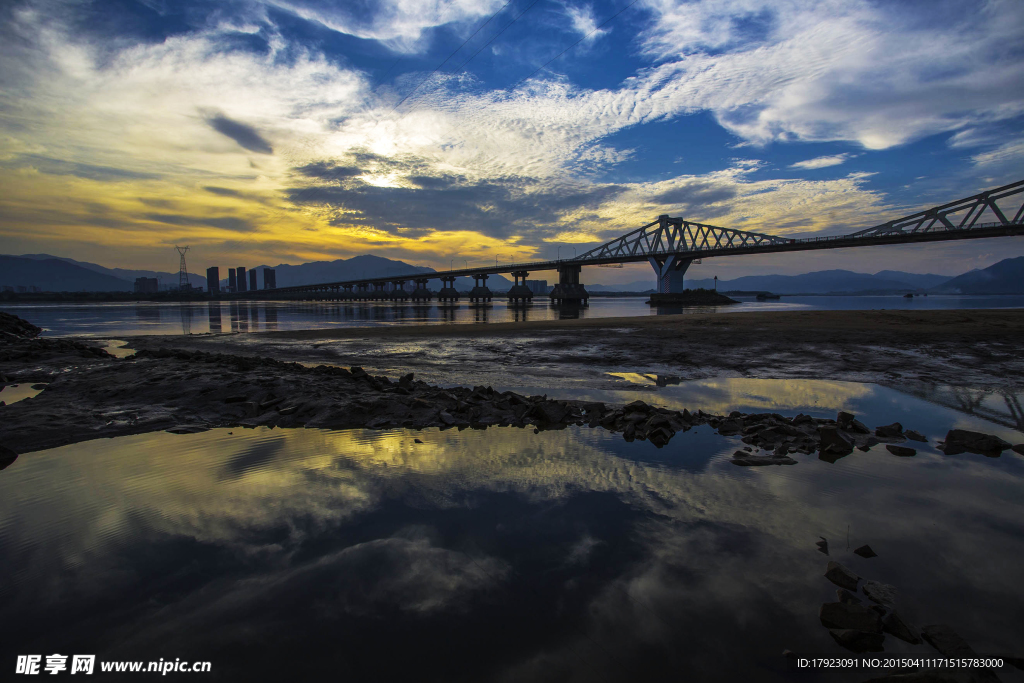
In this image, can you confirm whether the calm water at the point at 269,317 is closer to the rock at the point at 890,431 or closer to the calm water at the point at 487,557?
the calm water at the point at 487,557

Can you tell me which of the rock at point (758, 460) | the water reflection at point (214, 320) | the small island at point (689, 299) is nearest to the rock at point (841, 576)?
the rock at point (758, 460)

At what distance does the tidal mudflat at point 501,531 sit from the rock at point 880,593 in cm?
2

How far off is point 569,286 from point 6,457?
105811 mm

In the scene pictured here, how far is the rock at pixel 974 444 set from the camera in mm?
6934

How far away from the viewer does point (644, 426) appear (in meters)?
7.87

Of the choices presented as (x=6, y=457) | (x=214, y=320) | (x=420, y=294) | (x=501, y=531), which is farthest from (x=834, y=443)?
(x=420, y=294)

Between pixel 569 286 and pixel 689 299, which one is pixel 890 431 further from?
pixel 569 286

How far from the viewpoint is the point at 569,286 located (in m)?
109

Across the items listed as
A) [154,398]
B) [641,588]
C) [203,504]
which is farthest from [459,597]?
[154,398]

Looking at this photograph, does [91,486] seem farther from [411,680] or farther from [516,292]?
[516,292]

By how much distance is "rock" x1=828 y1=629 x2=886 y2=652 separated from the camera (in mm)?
3051

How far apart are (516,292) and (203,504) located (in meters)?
123

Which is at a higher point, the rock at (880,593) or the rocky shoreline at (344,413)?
the rocky shoreline at (344,413)

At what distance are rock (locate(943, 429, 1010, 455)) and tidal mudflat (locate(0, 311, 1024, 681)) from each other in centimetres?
3
